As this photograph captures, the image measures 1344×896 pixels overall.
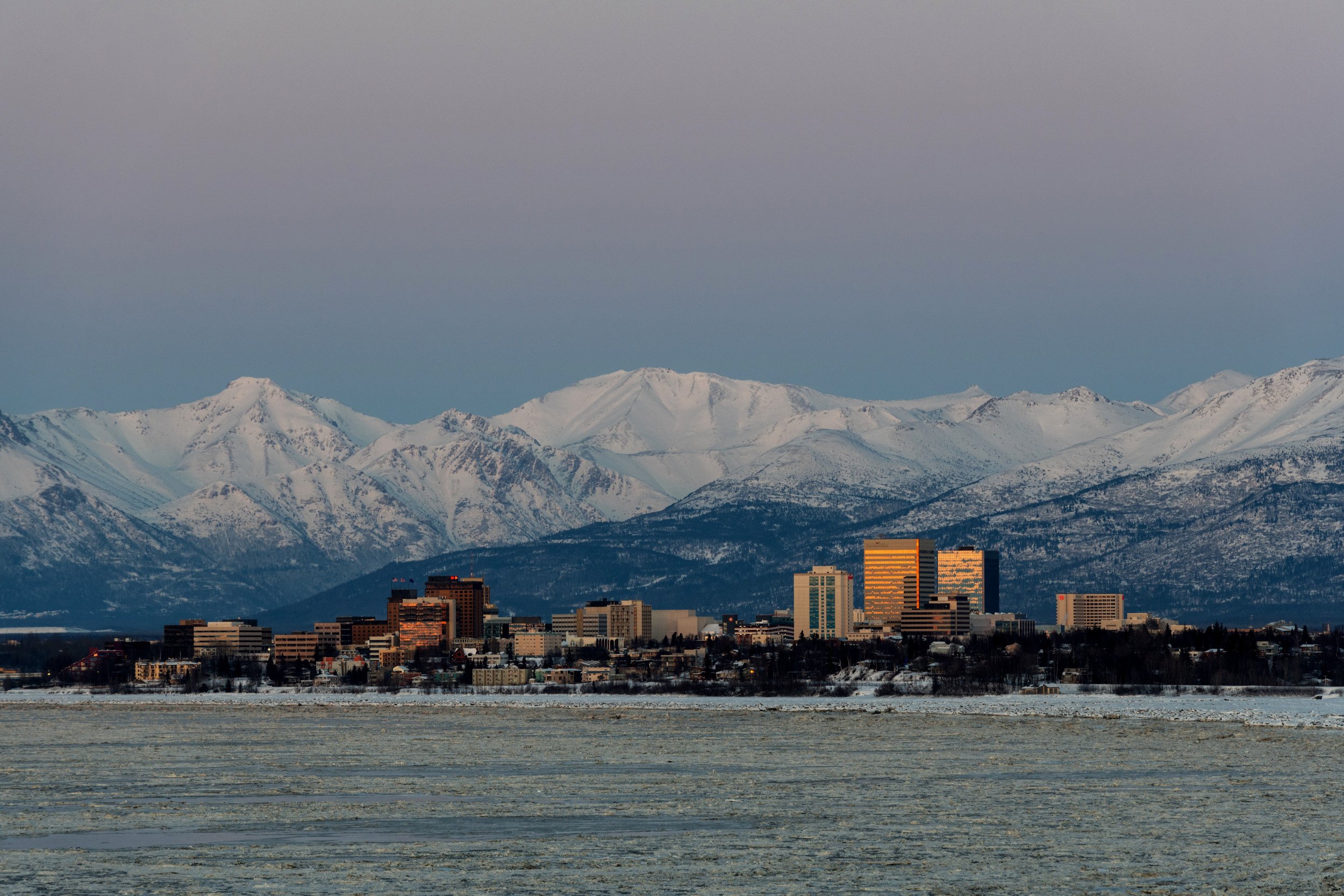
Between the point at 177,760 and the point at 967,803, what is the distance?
4869 centimetres

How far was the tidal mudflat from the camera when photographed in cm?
6481

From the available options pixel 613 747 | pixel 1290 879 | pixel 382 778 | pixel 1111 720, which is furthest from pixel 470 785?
pixel 1111 720

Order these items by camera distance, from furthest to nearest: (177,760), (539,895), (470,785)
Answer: (177,760)
(470,785)
(539,895)

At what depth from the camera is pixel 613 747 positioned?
128 metres

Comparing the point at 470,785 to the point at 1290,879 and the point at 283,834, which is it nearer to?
the point at 283,834

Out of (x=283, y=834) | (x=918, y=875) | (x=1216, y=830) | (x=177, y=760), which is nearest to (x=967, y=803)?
(x=1216, y=830)

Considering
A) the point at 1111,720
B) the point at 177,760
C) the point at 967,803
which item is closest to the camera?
the point at 967,803

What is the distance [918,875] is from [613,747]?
63.9m

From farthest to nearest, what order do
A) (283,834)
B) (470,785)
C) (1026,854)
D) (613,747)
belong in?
1. (613,747)
2. (470,785)
3. (283,834)
4. (1026,854)

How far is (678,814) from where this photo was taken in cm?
8256

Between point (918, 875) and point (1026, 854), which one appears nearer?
point (918, 875)

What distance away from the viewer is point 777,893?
61.9 meters

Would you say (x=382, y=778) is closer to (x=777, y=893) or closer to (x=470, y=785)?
(x=470, y=785)

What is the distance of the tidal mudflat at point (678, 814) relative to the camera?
213ft
